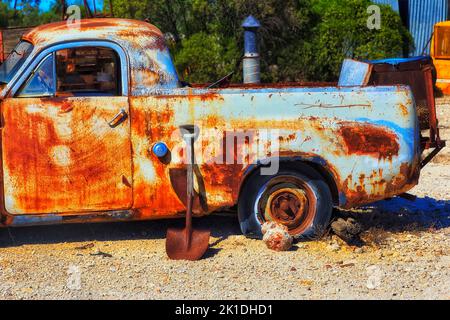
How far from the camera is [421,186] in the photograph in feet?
29.7

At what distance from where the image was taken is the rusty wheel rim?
21.6 ft

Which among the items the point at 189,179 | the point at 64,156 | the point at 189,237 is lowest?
the point at 189,237

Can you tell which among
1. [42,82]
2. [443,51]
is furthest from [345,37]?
[42,82]

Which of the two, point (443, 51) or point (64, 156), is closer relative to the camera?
point (64, 156)

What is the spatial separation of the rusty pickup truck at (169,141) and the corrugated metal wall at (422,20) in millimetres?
15943

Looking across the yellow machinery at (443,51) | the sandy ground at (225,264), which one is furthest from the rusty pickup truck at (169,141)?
the yellow machinery at (443,51)

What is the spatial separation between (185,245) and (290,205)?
3.16 ft

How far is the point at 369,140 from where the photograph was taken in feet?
21.1

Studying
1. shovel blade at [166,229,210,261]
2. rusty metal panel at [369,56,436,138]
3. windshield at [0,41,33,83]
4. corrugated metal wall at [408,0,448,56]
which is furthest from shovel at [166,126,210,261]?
corrugated metal wall at [408,0,448,56]

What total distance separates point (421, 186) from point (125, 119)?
164 inches

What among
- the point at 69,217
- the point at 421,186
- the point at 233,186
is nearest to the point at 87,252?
the point at 69,217

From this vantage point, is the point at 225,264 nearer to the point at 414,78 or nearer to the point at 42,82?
the point at 42,82

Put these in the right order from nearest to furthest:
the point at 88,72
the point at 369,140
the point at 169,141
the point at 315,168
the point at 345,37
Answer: the point at 169,141, the point at 369,140, the point at 315,168, the point at 88,72, the point at 345,37

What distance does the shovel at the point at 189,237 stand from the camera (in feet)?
20.5
